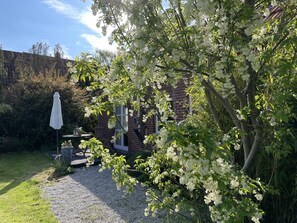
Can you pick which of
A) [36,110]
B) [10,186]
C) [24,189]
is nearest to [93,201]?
[24,189]

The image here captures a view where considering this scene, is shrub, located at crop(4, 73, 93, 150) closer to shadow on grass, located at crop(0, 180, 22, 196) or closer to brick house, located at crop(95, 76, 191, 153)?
brick house, located at crop(95, 76, 191, 153)

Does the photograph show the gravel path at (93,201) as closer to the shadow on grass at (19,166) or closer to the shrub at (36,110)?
the shadow on grass at (19,166)

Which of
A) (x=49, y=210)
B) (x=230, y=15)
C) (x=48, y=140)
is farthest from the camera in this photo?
(x=48, y=140)

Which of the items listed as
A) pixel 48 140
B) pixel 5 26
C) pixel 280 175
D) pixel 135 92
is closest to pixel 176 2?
pixel 135 92

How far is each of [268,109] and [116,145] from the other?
987 cm

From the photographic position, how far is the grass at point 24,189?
5.01m

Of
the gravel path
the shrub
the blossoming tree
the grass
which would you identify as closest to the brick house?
the gravel path

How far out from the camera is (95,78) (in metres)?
2.73

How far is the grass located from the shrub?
2.05 m

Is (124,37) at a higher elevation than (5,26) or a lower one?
lower

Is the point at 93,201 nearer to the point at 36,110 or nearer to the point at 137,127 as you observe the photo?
the point at 137,127

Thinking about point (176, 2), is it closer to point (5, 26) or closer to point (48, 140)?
point (48, 140)

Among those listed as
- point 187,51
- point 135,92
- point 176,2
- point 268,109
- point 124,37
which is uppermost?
point 176,2

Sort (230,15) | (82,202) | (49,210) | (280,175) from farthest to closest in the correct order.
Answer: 1. (82,202)
2. (49,210)
3. (280,175)
4. (230,15)
